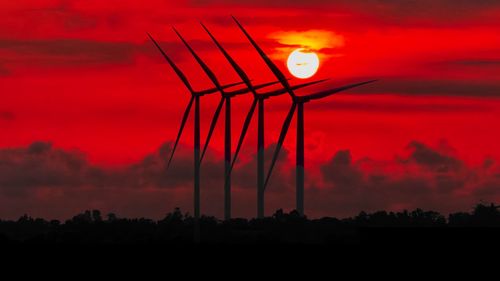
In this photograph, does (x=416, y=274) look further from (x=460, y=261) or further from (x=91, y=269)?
(x=91, y=269)

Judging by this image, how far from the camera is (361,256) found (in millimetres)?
153875

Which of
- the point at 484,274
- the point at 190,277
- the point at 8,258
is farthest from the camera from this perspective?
the point at 8,258

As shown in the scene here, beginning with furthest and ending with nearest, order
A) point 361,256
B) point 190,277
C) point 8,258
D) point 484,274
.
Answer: point 8,258
point 361,256
point 190,277
point 484,274

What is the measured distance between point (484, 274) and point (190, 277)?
89.5 ft

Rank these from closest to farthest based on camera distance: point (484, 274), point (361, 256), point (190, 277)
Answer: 1. point (484, 274)
2. point (190, 277)
3. point (361, 256)

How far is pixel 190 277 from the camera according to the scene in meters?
143

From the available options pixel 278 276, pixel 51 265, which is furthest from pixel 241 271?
pixel 51 265

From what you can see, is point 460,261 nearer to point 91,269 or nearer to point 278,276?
point 278,276

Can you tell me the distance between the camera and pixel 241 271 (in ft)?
508

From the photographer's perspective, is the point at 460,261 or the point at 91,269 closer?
the point at 460,261

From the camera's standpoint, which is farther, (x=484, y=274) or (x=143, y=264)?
(x=143, y=264)

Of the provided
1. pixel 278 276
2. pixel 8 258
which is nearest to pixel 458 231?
pixel 278 276

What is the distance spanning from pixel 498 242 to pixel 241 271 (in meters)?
27.9

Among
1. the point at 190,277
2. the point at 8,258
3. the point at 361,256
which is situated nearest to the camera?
the point at 190,277
